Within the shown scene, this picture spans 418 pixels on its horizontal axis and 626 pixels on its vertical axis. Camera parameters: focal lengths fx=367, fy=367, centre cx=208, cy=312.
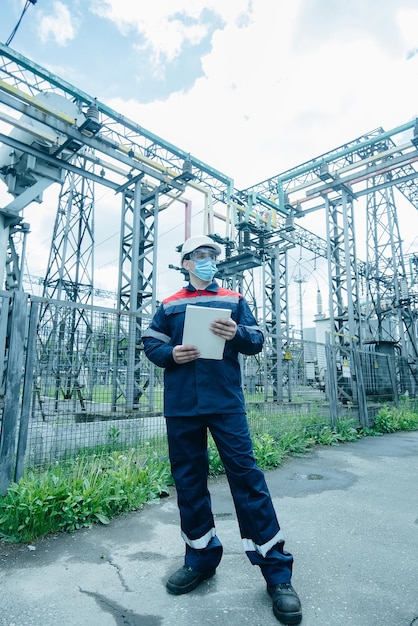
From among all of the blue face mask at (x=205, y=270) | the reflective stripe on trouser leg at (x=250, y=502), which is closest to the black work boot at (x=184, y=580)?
the reflective stripe on trouser leg at (x=250, y=502)

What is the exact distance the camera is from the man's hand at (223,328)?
7.39ft

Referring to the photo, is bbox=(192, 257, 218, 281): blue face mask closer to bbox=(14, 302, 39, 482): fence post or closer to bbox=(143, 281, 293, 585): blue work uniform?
bbox=(143, 281, 293, 585): blue work uniform

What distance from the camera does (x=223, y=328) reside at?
2.27 meters

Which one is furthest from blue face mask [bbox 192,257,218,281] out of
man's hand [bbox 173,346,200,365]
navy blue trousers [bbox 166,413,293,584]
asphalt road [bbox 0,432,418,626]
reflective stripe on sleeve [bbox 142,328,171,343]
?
asphalt road [bbox 0,432,418,626]

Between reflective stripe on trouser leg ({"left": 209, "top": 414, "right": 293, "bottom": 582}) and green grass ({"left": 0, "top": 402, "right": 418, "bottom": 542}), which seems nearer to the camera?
reflective stripe on trouser leg ({"left": 209, "top": 414, "right": 293, "bottom": 582})

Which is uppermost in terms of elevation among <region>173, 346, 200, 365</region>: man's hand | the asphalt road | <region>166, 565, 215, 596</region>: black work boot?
<region>173, 346, 200, 365</region>: man's hand

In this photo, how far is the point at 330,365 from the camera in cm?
809

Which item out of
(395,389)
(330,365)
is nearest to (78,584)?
(330,365)

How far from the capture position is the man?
2.13 metres

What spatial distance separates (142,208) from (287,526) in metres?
10.6

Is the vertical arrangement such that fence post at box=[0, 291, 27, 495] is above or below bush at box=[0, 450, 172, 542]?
above

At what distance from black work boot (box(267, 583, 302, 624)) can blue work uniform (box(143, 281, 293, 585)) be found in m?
0.11

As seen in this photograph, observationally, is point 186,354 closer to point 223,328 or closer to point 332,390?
point 223,328

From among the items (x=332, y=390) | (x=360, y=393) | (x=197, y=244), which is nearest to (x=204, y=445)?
(x=197, y=244)
